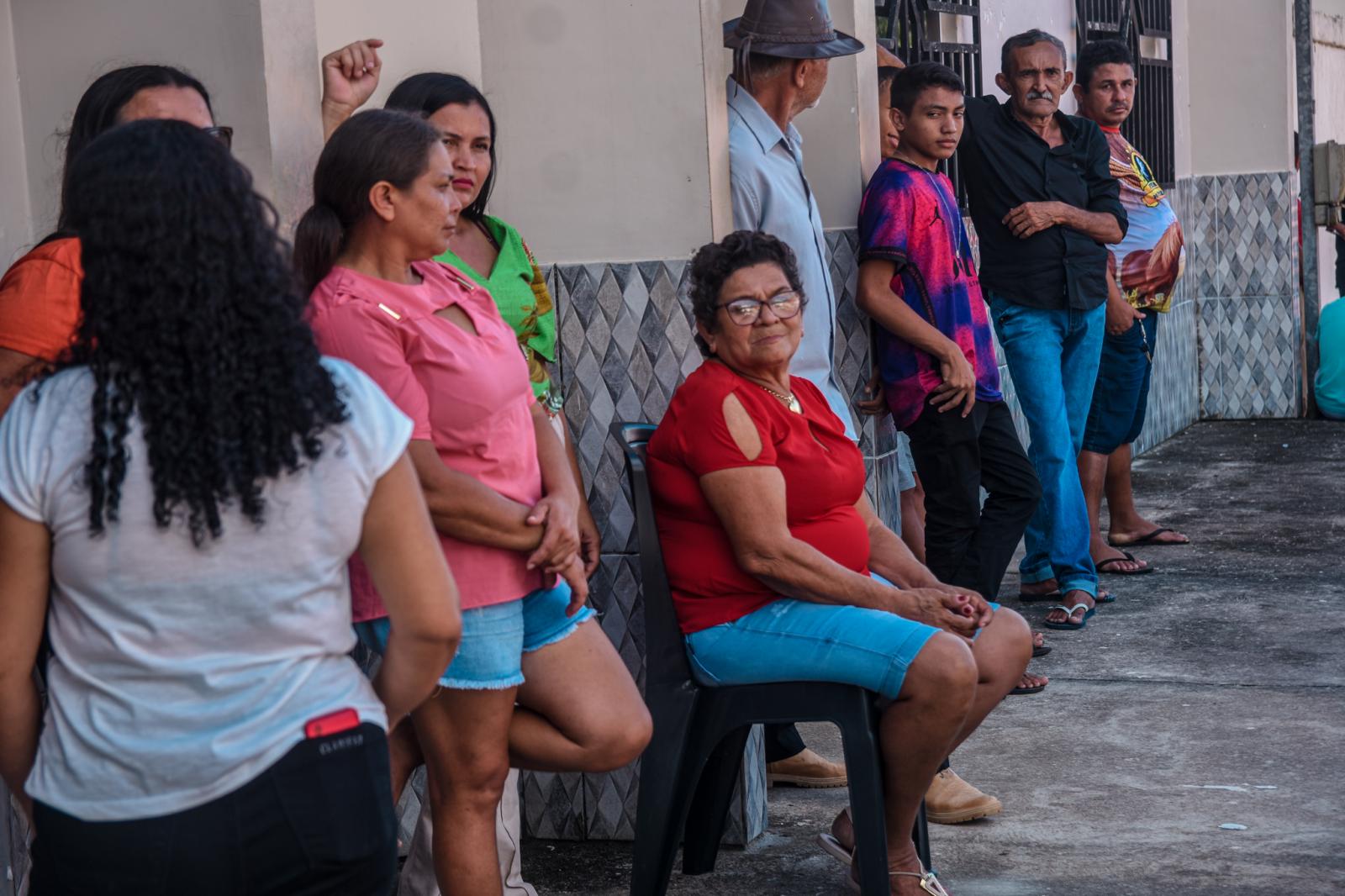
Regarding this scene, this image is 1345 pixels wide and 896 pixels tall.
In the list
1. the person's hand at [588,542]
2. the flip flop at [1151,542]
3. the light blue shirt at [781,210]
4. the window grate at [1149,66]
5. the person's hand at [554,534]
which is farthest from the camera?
the window grate at [1149,66]

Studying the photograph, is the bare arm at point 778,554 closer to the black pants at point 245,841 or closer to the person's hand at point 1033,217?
the black pants at point 245,841

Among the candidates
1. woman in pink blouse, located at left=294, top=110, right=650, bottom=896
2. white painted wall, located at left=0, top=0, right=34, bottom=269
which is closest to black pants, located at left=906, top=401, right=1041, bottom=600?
woman in pink blouse, located at left=294, top=110, right=650, bottom=896

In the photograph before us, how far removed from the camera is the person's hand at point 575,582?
308 cm

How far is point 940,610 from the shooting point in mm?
3557

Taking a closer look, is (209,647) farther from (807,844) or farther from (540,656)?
(807,844)

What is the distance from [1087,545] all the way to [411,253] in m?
4.00

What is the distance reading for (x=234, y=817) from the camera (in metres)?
1.96

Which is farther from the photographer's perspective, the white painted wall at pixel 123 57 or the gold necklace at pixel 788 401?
the gold necklace at pixel 788 401

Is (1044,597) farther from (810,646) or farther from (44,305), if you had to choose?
(44,305)

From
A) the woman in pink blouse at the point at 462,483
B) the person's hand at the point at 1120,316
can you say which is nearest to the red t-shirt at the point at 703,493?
the woman in pink blouse at the point at 462,483

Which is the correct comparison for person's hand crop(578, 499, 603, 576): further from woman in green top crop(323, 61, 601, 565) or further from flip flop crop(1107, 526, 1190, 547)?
flip flop crop(1107, 526, 1190, 547)

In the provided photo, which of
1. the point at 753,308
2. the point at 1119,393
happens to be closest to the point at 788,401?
the point at 753,308

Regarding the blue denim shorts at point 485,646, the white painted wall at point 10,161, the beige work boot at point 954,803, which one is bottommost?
the beige work boot at point 954,803

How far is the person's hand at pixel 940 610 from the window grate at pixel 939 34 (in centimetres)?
396
